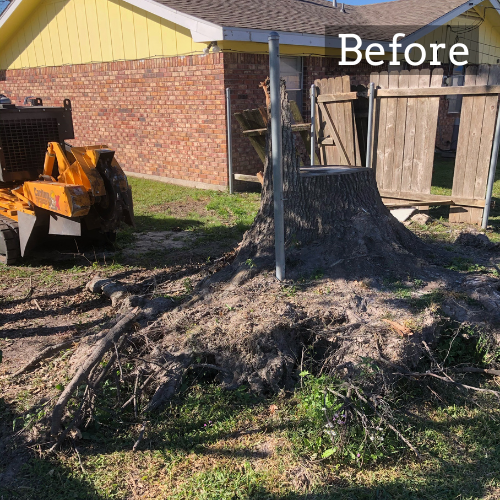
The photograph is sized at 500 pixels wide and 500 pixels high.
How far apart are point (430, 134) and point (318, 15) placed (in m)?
7.62

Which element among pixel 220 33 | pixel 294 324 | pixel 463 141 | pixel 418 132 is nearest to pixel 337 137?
pixel 418 132

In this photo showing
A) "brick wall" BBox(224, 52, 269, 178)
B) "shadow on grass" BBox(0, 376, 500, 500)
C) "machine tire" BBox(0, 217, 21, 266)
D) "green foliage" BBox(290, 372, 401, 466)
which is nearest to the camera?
"shadow on grass" BBox(0, 376, 500, 500)

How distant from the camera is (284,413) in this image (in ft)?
11.0

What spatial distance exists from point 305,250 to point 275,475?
7.19ft

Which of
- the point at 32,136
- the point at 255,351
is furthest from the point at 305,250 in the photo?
the point at 32,136

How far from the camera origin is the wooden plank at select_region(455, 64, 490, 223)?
276 inches

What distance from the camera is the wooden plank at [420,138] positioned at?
7.45m

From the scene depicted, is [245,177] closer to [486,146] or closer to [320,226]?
[486,146]

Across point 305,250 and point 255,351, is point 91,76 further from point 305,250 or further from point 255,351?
point 255,351

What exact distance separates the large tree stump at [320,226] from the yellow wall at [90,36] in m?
6.62

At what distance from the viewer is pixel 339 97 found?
8.33m

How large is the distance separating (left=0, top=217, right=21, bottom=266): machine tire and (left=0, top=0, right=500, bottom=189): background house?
16.5 ft

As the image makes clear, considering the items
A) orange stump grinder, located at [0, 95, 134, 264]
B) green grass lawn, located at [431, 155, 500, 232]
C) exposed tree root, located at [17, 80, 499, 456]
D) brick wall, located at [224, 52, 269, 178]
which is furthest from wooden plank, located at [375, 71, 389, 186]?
orange stump grinder, located at [0, 95, 134, 264]

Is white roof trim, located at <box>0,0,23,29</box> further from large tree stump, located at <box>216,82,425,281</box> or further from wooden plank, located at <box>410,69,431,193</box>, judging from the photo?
large tree stump, located at <box>216,82,425,281</box>
